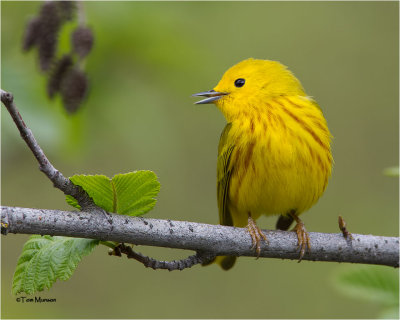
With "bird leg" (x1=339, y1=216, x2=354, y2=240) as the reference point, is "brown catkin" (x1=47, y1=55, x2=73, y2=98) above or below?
above

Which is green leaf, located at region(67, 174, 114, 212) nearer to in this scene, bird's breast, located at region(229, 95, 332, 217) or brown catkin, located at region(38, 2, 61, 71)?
brown catkin, located at region(38, 2, 61, 71)

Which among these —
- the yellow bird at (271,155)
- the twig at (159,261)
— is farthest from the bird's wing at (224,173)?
the twig at (159,261)

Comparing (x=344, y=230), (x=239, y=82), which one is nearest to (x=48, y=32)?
(x=239, y=82)

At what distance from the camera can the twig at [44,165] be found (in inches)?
81.0

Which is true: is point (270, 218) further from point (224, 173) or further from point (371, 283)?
point (371, 283)

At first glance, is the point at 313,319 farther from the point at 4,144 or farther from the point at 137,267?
the point at 4,144

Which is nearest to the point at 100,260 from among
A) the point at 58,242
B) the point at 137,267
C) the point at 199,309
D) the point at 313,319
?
the point at 137,267

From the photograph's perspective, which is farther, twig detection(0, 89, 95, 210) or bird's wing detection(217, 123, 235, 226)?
bird's wing detection(217, 123, 235, 226)

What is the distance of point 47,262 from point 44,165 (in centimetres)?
60

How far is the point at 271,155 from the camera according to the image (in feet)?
12.7

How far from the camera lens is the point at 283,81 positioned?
4.52m

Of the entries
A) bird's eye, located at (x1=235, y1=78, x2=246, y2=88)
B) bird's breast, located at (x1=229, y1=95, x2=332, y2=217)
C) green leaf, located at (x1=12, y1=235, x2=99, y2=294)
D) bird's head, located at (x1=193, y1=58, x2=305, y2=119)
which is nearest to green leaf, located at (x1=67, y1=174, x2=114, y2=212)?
green leaf, located at (x1=12, y1=235, x2=99, y2=294)

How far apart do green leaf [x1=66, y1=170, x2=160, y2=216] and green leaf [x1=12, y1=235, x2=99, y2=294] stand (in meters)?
0.19

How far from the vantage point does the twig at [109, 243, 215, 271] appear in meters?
2.86
